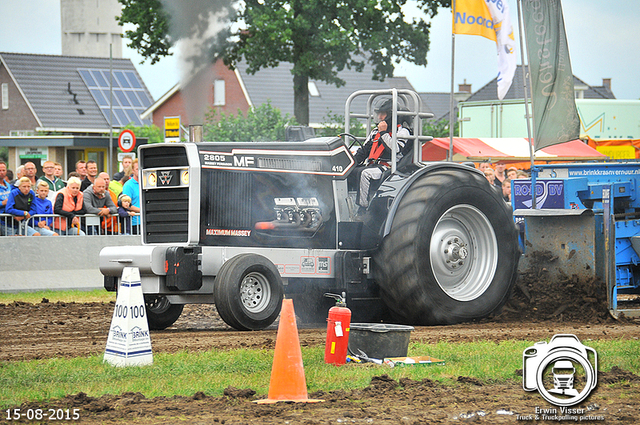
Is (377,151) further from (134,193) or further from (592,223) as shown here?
(134,193)

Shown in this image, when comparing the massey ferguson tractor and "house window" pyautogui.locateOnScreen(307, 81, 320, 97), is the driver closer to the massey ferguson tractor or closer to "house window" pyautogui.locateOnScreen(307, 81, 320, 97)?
the massey ferguson tractor

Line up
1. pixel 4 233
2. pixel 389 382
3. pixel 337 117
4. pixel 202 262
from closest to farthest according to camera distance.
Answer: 1. pixel 389 382
2. pixel 202 262
3. pixel 4 233
4. pixel 337 117

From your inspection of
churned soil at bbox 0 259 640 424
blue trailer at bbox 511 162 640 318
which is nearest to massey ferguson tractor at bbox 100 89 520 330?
churned soil at bbox 0 259 640 424

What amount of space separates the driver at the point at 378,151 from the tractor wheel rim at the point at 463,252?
0.81 metres

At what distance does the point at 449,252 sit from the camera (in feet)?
30.2

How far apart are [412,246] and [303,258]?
1.09 m

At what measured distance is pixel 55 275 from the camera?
1406 centimetres

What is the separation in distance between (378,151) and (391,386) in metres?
4.00

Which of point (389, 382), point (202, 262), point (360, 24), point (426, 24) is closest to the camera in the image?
point (389, 382)

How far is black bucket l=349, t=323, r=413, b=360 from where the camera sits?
6.77 metres

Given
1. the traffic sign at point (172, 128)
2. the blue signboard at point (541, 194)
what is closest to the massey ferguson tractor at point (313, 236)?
the blue signboard at point (541, 194)

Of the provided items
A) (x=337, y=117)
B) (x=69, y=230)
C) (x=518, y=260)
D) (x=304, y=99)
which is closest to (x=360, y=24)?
(x=304, y=99)

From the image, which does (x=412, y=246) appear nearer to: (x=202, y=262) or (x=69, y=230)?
(x=202, y=262)

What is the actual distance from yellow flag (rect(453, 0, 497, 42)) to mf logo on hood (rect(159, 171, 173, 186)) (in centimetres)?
862
